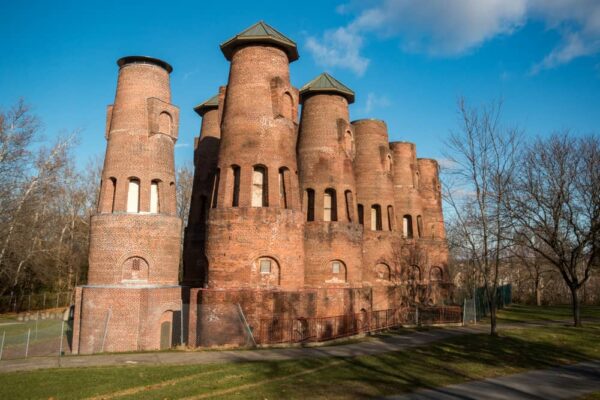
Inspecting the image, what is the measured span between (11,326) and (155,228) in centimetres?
1217

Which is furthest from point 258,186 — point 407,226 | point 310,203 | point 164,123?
point 407,226

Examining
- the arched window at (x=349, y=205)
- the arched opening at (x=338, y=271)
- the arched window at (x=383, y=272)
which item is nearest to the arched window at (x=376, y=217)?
the arched window at (x=383, y=272)

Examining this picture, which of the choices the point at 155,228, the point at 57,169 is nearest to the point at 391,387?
the point at 155,228

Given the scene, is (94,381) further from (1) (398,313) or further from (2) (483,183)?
(1) (398,313)

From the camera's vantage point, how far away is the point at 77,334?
20656mm

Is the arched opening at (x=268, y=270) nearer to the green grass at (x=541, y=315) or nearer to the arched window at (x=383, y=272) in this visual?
the arched window at (x=383, y=272)

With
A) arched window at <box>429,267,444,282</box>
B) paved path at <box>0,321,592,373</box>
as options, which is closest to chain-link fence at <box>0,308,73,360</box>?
paved path at <box>0,321,592,373</box>

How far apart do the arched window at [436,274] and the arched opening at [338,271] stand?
11570 mm

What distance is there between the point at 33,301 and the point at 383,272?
3003 cm

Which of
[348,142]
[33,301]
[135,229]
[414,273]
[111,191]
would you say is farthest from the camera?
[33,301]

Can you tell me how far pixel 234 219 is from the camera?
19547 millimetres

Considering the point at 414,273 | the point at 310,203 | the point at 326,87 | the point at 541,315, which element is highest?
the point at 326,87

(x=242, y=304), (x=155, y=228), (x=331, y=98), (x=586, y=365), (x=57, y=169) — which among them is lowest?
(x=586, y=365)

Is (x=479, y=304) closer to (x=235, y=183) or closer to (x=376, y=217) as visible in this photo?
(x=376, y=217)
